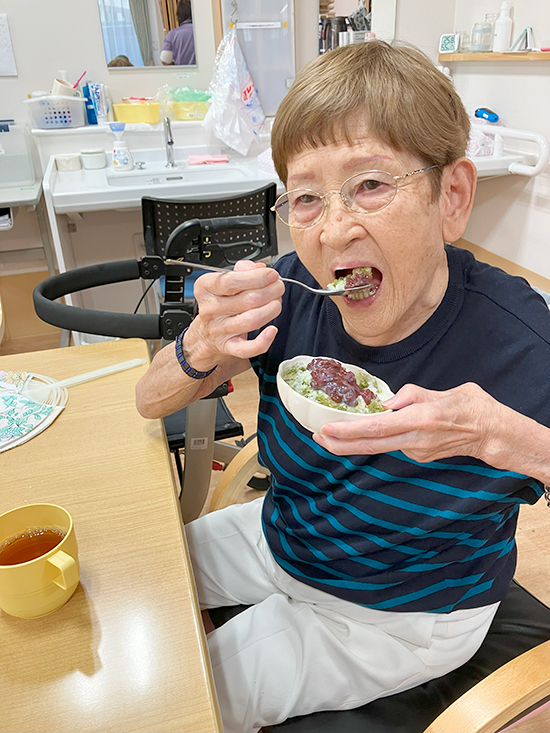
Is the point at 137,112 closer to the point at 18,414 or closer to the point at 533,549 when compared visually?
the point at 18,414

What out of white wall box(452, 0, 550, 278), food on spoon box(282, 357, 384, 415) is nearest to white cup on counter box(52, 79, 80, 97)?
white wall box(452, 0, 550, 278)

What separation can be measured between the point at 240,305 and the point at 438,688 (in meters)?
0.70

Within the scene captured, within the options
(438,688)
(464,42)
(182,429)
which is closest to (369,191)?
(438,688)

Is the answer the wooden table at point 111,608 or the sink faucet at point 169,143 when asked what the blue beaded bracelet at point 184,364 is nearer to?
the wooden table at point 111,608

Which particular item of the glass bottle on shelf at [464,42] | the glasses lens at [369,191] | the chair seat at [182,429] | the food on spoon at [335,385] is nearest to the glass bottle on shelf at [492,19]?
the glass bottle on shelf at [464,42]

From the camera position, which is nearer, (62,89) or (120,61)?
(62,89)

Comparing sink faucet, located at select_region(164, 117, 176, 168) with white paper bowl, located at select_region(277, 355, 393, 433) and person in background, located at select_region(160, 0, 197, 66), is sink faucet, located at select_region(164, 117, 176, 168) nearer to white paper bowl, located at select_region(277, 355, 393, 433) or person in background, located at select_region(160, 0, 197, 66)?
person in background, located at select_region(160, 0, 197, 66)

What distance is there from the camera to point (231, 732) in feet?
2.82

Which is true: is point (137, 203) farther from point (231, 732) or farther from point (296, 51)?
point (231, 732)

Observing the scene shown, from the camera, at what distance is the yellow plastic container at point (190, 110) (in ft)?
11.0

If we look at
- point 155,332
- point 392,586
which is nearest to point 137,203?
point 155,332

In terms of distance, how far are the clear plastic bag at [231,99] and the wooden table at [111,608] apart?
272 cm

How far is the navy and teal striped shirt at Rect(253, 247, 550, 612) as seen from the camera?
0.85 meters

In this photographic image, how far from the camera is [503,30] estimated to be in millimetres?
3051
